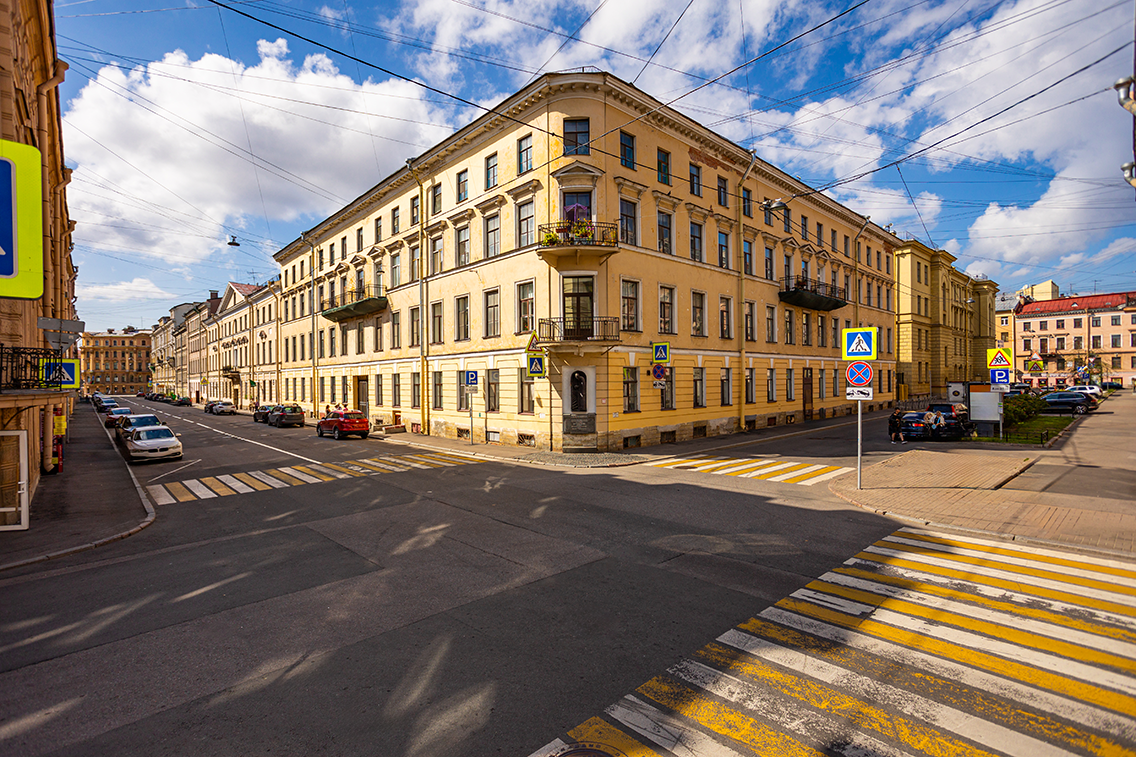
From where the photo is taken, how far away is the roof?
79938 mm

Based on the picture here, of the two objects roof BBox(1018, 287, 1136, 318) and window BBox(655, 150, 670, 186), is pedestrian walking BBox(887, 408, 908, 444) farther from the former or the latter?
roof BBox(1018, 287, 1136, 318)

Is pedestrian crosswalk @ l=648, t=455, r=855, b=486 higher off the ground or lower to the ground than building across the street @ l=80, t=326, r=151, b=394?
lower

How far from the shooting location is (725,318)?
28.1 meters

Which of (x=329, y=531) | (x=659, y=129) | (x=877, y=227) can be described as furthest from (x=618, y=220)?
(x=877, y=227)

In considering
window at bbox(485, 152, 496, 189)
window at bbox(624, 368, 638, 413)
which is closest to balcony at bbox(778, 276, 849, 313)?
window at bbox(624, 368, 638, 413)

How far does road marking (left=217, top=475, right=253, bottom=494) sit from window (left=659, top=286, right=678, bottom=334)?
1730 cm

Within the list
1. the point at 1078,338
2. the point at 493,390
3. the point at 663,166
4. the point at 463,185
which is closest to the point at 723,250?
the point at 663,166

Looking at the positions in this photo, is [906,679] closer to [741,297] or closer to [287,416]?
[741,297]

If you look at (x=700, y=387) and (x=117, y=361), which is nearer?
(x=700, y=387)

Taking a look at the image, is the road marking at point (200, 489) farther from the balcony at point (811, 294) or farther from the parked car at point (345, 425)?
the balcony at point (811, 294)

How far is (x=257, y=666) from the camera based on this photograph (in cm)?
510

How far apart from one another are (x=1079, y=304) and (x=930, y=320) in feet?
190

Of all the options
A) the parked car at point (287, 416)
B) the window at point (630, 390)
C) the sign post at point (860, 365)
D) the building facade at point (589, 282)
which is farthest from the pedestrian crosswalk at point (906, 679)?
the parked car at point (287, 416)

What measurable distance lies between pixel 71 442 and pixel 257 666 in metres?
35.0
